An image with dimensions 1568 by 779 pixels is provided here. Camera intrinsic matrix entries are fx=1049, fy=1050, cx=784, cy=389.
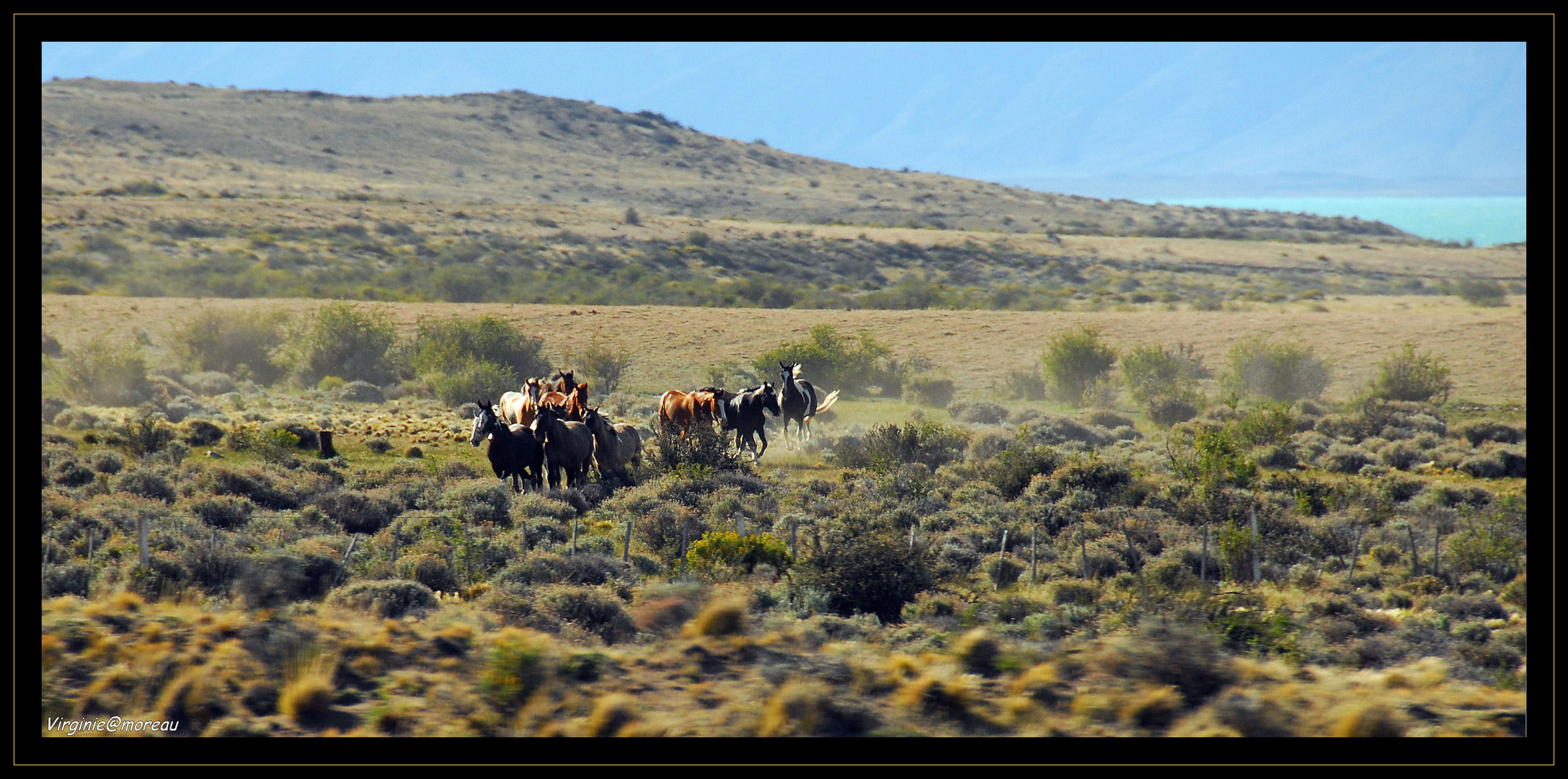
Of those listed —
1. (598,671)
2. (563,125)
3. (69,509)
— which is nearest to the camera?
(598,671)

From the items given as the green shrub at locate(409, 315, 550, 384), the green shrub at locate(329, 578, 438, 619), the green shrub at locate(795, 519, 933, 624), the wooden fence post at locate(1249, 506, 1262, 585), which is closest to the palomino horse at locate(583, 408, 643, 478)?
the green shrub at locate(795, 519, 933, 624)

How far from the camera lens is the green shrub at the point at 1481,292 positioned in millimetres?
56969

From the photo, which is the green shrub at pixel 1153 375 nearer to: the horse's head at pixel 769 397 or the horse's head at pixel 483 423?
the horse's head at pixel 769 397

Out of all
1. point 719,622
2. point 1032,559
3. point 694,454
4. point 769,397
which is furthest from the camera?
point 769,397

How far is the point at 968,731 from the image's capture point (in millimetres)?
7184

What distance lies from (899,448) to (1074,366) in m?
15.9

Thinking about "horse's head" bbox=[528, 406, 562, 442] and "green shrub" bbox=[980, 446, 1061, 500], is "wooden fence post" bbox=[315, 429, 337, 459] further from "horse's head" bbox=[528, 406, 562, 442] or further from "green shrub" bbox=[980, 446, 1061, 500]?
"green shrub" bbox=[980, 446, 1061, 500]

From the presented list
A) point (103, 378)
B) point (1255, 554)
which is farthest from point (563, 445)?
point (103, 378)

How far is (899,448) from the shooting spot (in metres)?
23.0

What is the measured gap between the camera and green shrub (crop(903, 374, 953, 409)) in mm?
36250

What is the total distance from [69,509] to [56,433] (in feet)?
30.4

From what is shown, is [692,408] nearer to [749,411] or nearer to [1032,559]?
[749,411]
